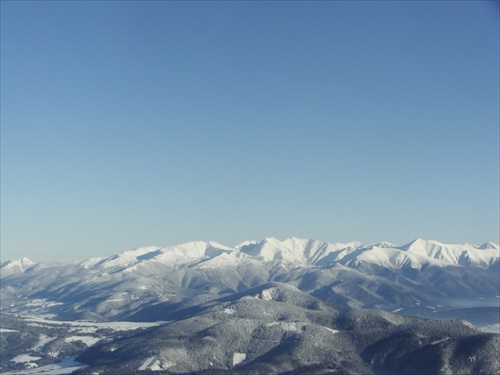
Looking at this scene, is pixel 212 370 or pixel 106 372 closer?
pixel 212 370

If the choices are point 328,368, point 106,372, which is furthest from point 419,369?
point 106,372

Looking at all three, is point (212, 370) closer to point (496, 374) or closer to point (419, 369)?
point (419, 369)

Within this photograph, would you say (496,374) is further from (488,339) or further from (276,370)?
(276,370)

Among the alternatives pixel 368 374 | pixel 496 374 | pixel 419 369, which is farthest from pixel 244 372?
pixel 496 374

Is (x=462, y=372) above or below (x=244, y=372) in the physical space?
below

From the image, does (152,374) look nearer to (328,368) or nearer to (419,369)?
(328,368)

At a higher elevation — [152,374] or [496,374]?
[152,374]

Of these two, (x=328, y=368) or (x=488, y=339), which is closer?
(x=328, y=368)

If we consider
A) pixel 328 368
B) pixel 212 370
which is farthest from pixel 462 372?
pixel 212 370
